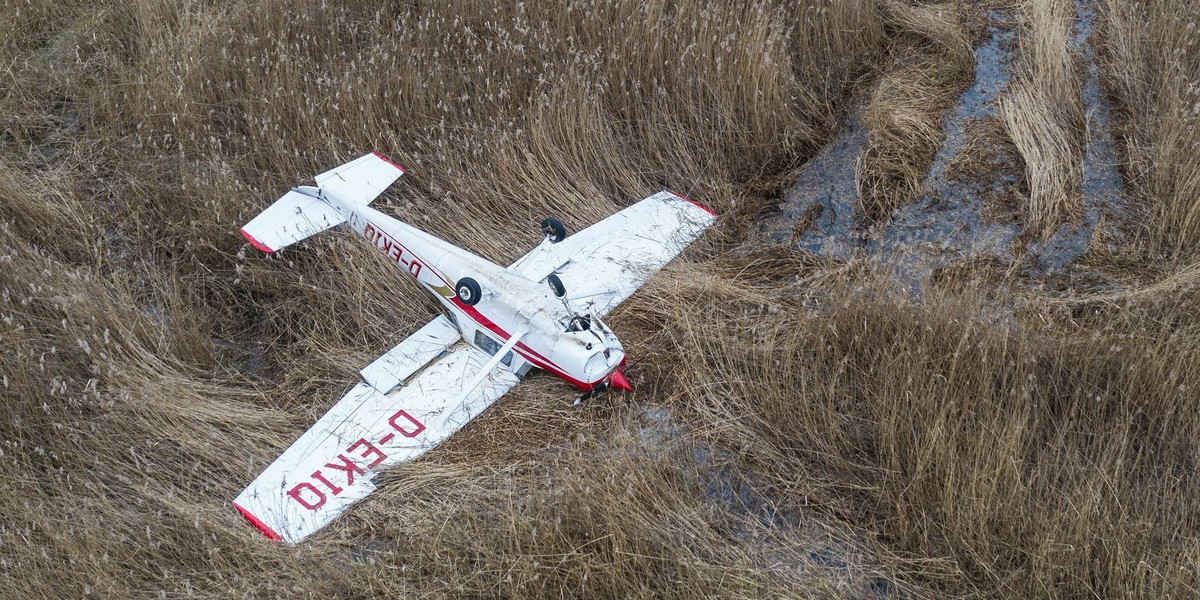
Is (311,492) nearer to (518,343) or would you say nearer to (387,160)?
(518,343)

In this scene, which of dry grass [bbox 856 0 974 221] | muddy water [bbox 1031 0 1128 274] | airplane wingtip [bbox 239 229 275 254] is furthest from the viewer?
dry grass [bbox 856 0 974 221]

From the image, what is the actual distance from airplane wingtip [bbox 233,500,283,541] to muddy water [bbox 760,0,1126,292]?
392 cm

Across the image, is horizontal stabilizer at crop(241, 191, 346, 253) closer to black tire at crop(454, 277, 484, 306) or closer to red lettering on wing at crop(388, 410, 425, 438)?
black tire at crop(454, 277, 484, 306)

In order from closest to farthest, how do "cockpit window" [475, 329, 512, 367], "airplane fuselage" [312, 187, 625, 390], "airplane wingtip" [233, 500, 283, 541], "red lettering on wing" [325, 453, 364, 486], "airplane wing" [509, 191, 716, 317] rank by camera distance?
"airplane wingtip" [233, 500, 283, 541]
"red lettering on wing" [325, 453, 364, 486]
"airplane fuselage" [312, 187, 625, 390]
"cockpit window" [475, 329, 512, 367]
"airplane wing" [509, 191, 716, 317]

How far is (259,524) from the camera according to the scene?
173 inches

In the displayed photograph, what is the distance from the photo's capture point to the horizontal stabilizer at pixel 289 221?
595 cm

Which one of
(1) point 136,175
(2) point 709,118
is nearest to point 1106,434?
(2) point 709,118

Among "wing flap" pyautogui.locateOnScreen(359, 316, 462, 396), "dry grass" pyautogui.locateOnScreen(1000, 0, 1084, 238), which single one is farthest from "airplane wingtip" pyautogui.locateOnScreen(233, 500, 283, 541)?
"dry grass" pyautogui.locateOnScreen(1000, 0, 1084, 238)

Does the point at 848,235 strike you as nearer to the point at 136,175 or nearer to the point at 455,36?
the point at 455,36

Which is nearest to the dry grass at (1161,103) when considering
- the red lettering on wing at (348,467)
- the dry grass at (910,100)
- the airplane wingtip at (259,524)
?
the dry grass at (910,100)

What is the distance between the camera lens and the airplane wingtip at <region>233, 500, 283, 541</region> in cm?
434

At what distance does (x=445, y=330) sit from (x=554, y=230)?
1042 millimetres

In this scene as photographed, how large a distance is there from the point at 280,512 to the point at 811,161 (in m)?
4.81

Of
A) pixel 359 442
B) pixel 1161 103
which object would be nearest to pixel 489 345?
pixel 359 442
